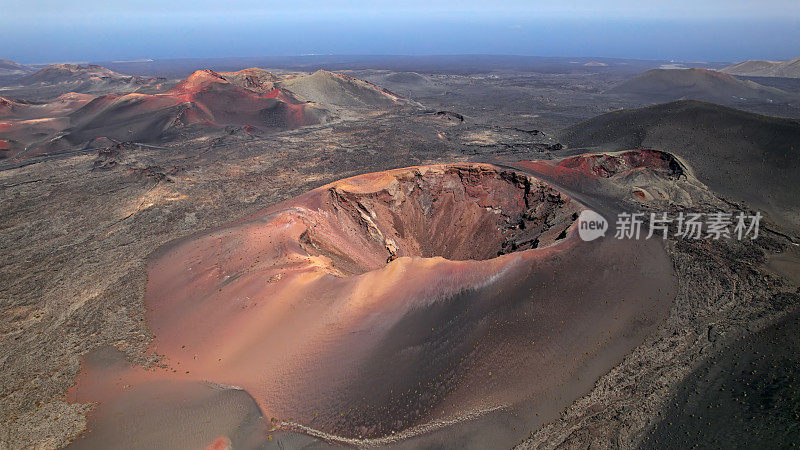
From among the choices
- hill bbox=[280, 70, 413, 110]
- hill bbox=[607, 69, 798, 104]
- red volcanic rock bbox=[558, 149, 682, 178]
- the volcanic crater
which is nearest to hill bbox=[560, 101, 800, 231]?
red volcanic rock bbox=[558, 149, 682, 178]

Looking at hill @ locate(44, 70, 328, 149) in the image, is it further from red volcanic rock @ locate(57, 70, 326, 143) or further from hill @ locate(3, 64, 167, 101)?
hill @ locate(3, 64, 167, 101)

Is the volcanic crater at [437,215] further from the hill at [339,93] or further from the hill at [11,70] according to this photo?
the hill at [11,70]

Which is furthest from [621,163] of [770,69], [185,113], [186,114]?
[770,69]

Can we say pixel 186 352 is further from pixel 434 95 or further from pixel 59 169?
pixel 434 95

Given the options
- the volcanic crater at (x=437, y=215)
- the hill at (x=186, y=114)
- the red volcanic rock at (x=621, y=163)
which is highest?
the hill at (x=186, y=114)

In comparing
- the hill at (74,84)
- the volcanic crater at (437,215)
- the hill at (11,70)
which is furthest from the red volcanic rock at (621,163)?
the hill at (11,70)

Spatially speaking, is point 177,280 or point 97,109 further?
point 97,109

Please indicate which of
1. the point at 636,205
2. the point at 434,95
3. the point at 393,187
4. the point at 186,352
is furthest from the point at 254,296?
the point at 434,95
